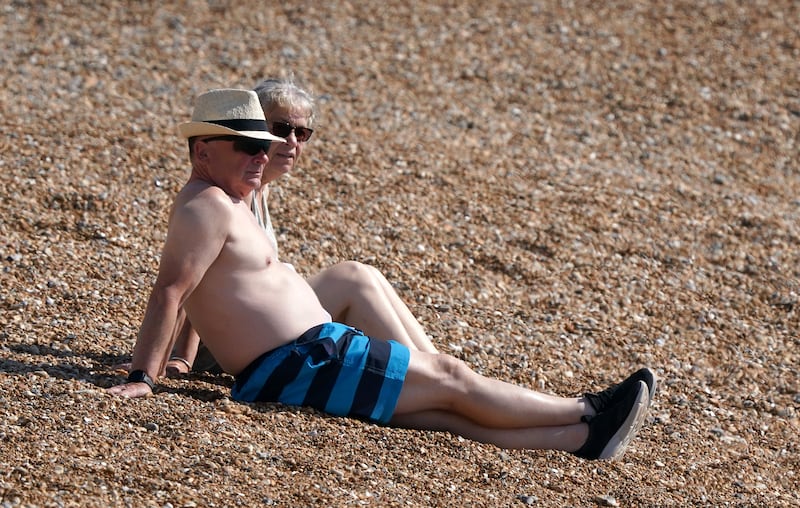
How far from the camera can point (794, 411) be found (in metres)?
5.81

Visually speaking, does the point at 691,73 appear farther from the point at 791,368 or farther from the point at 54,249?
the point at 54,249

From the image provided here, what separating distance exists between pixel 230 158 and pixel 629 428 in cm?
192

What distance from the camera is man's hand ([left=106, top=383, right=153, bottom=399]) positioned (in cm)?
423

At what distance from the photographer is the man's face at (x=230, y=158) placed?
14.5ft

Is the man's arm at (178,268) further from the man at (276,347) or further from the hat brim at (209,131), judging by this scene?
the hat brim at (209,131)

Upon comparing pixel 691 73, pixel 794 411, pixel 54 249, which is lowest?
pixel 54 249

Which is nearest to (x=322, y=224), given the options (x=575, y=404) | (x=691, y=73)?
(x=575, y=404)

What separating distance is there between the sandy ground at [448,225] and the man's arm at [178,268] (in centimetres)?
19

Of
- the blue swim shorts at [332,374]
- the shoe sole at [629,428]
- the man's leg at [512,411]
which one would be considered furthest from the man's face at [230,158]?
the shoe sole at [629,428]

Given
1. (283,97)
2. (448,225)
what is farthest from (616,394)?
(448,225)

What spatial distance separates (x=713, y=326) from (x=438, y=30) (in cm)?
489

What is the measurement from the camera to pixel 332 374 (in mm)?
4391

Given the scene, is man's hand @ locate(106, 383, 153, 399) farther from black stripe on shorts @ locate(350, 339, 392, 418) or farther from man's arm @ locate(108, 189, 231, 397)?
black stripe on shorts @ locate(350, 339, 392, 418)

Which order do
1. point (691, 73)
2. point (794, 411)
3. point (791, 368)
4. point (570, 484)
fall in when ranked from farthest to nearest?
point (691, 73) < point (791, 368) < point (794, 411) < point (570, 484)
